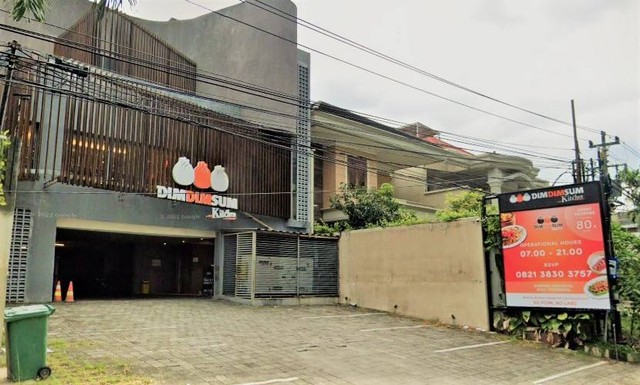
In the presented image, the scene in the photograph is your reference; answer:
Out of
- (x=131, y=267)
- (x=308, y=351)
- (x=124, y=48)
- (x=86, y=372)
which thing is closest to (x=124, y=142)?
(x=124, y=48)

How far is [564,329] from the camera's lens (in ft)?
35.9

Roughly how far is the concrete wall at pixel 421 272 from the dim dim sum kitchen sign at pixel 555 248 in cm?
105

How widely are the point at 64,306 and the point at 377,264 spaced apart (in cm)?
942

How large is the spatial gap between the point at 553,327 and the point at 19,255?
14.5m

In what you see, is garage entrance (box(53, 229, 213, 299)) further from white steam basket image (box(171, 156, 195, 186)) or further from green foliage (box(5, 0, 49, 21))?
green foliage (box(5, 0, 49, 21))

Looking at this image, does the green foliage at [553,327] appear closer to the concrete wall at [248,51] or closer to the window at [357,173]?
the concrete wall at [248,51]

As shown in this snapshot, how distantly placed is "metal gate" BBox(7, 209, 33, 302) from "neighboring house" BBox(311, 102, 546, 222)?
35.9 ft

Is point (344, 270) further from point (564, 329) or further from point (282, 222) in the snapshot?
point (564, 329)

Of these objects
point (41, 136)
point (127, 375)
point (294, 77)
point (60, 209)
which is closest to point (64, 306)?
point (60, 209)

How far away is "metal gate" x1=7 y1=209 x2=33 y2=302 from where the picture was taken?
45.9ft

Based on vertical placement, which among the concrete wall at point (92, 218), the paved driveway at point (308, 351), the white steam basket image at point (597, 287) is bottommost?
the paved driveway at point (308, 351)

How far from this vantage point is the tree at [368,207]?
21.2 metres

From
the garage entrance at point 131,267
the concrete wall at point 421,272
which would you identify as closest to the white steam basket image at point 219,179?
the concrete wall at point 421,272

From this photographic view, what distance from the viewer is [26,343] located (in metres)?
6.04
